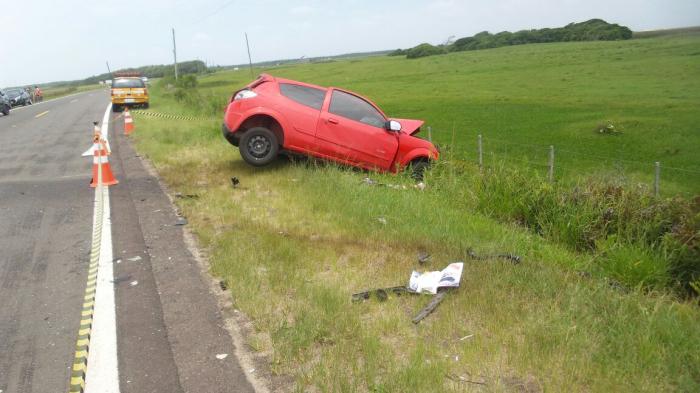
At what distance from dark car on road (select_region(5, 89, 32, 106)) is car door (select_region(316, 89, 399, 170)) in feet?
114

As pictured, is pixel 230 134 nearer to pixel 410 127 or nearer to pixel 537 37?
pixel 410 127

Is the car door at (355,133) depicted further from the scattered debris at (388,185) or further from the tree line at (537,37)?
the tree line at (537,37)

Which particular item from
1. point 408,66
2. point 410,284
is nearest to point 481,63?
point 408,66

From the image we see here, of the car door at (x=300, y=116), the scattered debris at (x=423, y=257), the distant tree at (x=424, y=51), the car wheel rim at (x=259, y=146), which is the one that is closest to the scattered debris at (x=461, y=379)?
the scattered debris at (x=423, y=257)

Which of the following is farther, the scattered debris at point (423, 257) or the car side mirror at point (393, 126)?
the car side mirror at point (393, 126)

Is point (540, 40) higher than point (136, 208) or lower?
higher

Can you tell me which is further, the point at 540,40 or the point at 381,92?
the point at 540,40

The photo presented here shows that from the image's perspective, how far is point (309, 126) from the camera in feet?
32.4

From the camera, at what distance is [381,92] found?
49.0m

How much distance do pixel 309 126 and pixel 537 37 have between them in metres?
96.1

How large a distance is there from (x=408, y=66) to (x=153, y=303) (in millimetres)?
74879

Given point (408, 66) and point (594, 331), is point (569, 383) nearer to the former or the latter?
point (594, 331)

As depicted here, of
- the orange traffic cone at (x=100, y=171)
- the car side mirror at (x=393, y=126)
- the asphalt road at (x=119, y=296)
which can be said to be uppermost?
the car side mirror at (x=393, y=126)

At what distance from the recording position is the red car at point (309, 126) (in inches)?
386
